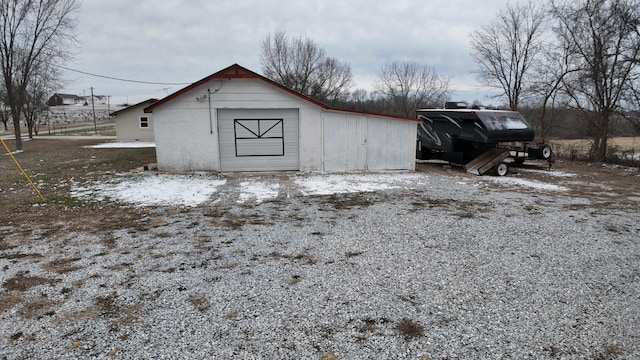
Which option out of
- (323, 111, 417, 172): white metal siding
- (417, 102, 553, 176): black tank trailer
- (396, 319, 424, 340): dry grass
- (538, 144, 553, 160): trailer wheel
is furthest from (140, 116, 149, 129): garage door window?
(396, 319, 424, 340): dry grass

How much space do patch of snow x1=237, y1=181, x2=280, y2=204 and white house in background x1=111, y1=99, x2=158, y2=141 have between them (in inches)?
779

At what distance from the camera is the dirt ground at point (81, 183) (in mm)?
6980

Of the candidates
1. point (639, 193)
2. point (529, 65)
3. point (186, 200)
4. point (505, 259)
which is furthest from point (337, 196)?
point (529, 65)

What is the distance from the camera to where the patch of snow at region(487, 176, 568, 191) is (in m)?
10.5

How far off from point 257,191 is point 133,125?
21.5 metres

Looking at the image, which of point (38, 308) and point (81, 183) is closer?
point (38, 308)

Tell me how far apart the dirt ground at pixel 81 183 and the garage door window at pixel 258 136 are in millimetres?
3808

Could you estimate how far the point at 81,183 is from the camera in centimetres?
1052

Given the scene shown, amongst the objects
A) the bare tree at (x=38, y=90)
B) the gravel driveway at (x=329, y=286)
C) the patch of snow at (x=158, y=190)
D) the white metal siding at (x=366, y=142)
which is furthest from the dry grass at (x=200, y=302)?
the bare tree at (x=38, y=90)

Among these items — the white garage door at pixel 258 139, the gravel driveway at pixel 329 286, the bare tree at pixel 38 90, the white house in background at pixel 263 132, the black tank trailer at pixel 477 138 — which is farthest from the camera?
the bare tree at pixel 38 90

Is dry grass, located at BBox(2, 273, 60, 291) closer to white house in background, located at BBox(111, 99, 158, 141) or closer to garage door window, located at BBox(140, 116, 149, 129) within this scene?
white house in background, located at BBox(111, 99, 158, 141)

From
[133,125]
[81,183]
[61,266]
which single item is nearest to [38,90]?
[133,125]

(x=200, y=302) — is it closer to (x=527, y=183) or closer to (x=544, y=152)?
(x=527, y=183)

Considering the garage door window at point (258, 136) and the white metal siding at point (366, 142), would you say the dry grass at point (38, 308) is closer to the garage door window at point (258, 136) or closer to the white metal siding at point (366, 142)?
the garage door window at point (258, 136)
